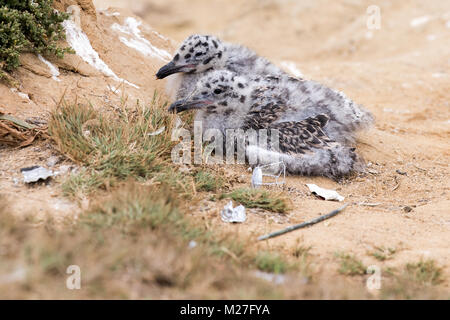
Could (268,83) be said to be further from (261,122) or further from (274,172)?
(274,172)

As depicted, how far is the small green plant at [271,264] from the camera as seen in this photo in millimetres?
3473

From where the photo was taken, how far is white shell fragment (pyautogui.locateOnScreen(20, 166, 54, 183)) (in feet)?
13.8

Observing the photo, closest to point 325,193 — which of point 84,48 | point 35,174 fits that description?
point 35,174

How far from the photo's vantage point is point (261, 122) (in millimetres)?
5391

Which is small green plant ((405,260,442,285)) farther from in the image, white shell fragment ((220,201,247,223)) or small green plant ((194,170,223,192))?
small green plant ((194,170,223,192))

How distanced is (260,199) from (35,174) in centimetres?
187

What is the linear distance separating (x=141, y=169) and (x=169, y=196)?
1.83 feet

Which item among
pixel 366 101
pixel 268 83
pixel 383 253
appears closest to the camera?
pixel 383 253

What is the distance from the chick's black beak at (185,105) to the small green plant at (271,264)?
7.09 feet

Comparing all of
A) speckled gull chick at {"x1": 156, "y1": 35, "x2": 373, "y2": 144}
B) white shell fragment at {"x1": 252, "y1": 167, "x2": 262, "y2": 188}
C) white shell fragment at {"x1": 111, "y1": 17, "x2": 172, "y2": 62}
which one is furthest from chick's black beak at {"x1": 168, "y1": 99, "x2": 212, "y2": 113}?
white shell fragment at {"x1": 111, "y1": 17, "x2": 172, "y2": 62}

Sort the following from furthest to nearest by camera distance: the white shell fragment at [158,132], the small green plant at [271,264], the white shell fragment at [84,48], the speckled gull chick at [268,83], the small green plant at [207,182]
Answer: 1. the white shell fragment at [84,48]
2. the speckled gull chick at [268,83]
3. the white shell fragment at [158,132]
4. the small green plant at [207,182]
5. the small green plant at [271,264]

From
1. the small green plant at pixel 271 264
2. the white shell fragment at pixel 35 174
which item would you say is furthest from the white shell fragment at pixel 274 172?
the white shell fragment at pixel 35 174

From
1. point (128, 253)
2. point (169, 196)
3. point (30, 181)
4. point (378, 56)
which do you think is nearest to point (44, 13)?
point (30, 181)

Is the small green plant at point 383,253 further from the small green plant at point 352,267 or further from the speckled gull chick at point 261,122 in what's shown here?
the speckled gull chick at point 261,122
